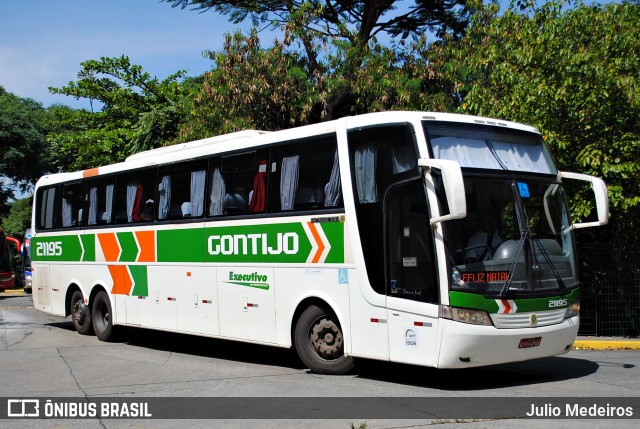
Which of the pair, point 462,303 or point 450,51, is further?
point 450,51

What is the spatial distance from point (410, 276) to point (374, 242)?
0.74 m

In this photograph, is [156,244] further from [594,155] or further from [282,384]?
[594,155]

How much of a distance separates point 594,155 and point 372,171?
666cm

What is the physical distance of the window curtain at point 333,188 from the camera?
34.9 ft

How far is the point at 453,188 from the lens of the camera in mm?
8602

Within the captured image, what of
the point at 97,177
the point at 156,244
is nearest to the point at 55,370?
the point at 156,244

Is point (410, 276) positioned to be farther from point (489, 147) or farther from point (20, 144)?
point (20, 144)

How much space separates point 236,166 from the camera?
12.6 metres

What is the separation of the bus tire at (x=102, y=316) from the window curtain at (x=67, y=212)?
1972mm

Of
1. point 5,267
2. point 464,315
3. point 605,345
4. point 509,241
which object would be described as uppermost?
point 509,241

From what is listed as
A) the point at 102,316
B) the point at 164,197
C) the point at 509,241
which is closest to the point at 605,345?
the point at 509,241

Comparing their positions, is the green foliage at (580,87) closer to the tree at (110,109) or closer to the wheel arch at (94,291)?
the wheel arch at (94,291)

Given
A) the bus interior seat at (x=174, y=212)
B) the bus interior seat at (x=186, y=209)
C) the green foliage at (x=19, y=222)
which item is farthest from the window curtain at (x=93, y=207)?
the green foliage at (x=19, y=222)

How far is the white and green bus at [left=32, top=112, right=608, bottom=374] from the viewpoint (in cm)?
925
